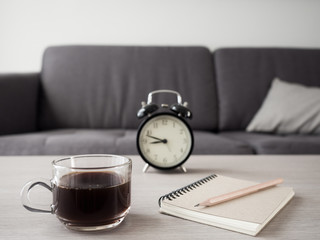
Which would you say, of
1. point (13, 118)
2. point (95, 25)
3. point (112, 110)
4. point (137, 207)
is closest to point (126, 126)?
point (112, 110)

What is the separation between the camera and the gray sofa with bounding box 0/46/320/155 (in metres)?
2.20

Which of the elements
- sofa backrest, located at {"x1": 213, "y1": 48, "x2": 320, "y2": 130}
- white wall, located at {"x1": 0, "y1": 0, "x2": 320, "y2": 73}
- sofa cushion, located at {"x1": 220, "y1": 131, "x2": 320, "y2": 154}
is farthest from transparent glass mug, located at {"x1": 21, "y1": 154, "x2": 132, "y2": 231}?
white wall, located at {"x1": 0, "y1": 0, "x2": 320, "y2": 73}

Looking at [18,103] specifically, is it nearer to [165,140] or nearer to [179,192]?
[165,140]

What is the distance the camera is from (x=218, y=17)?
272cm

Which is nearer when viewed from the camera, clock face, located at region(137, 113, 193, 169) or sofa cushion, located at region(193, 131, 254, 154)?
clock face, located at region(137, 113, 193, 169)

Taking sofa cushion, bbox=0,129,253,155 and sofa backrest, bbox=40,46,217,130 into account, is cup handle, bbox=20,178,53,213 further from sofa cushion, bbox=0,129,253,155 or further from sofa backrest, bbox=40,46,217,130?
sofa backrest, bbox=40,46,217,130

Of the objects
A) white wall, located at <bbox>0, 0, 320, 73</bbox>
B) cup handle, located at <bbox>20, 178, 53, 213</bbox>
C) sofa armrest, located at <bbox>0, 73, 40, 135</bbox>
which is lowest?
sofa armrest, located at <bbox>0, 73, 40, 135</bbox>

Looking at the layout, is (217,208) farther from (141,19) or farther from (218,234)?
(141,19)

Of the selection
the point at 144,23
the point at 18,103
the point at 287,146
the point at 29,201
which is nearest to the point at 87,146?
the point at 18,103

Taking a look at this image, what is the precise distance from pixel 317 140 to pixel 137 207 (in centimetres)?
141

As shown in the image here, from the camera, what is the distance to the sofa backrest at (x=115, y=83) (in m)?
2.20

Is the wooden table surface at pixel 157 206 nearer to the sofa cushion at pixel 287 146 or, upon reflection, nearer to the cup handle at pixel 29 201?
Answer: the cup handle at pixel 29 201

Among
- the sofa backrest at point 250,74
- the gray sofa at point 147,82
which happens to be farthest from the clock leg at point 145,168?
the sofa backrest at point 250,74

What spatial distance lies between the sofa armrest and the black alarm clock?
4.16 feet
